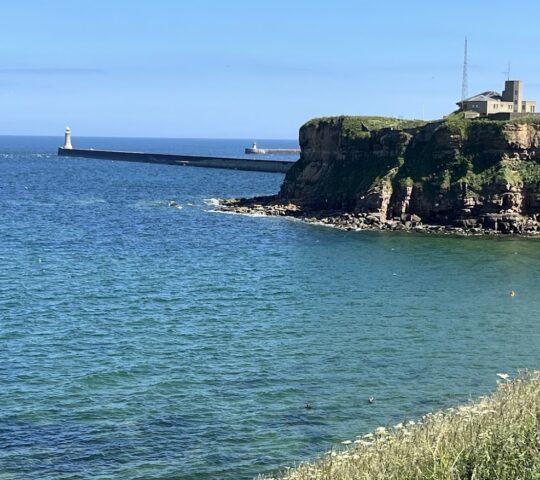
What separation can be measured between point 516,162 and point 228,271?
44147 mm

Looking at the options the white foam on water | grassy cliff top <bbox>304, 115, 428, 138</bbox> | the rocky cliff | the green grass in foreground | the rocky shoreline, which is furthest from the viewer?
the white foam on water

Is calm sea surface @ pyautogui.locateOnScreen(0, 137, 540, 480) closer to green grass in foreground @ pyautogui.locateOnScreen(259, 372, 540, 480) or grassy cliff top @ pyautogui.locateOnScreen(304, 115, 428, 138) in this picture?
green grass in foreground @ pyautogui.locateOnScreen(259, 372, 540, 480)

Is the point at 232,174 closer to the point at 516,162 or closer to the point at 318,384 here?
the point at 516,162

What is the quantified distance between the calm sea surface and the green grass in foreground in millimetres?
6691

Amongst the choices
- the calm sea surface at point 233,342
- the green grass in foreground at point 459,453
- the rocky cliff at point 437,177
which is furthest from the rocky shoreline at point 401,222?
the green grass in foreground at point 459,453

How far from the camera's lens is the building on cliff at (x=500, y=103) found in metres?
108

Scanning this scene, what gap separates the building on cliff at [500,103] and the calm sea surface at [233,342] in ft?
112

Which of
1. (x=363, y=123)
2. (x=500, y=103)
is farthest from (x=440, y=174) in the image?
(x=500, y=103)

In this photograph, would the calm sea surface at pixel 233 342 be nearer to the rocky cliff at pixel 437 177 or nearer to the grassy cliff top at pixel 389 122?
the rocky cliff at pixel 437 177

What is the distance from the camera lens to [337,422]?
29500mm

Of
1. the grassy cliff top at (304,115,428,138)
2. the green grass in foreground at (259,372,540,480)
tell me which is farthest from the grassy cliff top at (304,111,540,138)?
the green grass in foreground at (259,372,540,480)

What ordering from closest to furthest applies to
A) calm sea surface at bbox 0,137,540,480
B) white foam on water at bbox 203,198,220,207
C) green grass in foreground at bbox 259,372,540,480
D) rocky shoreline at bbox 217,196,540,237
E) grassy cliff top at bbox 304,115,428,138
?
green grass in foreground at bbox 259,372,540,480 → calm sea surface at bbox 0,137,540,480 → rocky shoreline at bbox 217,196,540,237 → grassy cliff top at bbox 304,115,428,138 → white foam on water at bbox 203,198,220,207

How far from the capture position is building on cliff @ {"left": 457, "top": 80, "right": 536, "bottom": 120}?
108 meters

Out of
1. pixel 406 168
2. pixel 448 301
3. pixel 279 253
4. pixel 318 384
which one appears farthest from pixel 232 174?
pixel 318 384
